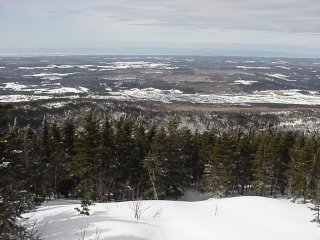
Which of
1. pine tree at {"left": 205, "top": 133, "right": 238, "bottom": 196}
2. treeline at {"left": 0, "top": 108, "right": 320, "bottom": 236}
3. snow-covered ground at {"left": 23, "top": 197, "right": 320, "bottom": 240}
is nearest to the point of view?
snow-covered ground at {"left": 23, "top": 197, "right": 320, "bottom": 240}

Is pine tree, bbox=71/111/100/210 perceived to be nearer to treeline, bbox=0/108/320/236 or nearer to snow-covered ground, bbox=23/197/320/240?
treeline, bbox=0/108/320/236

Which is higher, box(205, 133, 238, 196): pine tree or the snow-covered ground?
the snow-covered ground

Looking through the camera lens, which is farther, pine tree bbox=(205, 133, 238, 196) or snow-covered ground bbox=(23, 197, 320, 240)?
pine tree bbox=(205, 133, 238, 196)

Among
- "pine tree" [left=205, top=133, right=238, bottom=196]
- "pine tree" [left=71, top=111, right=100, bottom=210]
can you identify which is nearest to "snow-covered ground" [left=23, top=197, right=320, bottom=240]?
"pine tree" [left=71, top=111, right=100, bottom=210]

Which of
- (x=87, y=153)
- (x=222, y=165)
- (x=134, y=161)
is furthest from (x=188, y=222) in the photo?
(x=134, y=161)

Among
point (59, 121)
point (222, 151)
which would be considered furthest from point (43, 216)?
point (59, 121)

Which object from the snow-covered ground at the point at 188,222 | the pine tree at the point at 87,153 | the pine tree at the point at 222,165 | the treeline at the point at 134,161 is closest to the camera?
the snow-covered ground at the point at 188,222

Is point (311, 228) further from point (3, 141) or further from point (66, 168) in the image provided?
point (66, 168)

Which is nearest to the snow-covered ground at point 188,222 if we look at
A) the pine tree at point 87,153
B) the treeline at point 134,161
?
the treeline at point 134,161

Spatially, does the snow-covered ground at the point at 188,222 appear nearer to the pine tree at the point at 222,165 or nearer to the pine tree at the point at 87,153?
the pine tree at the point at 87,153
